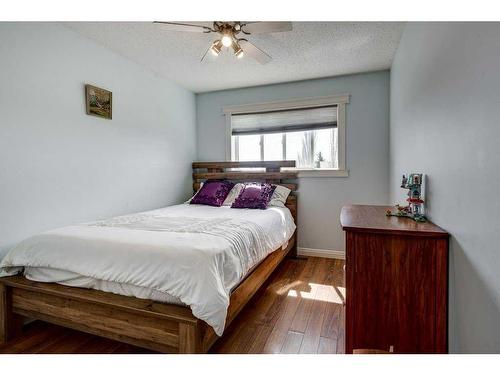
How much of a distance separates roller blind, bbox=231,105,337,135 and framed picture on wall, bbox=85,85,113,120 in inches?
68.8

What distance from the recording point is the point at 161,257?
1.40 metres

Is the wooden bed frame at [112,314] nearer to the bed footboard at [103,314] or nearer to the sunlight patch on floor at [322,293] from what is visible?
the bed footboard at [103,314]

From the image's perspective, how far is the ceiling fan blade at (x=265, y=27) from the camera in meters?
1.83

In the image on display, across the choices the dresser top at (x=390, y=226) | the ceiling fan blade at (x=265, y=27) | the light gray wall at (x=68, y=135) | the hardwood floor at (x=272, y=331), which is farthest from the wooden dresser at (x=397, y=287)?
the light gray wall at (x=68, y=135)

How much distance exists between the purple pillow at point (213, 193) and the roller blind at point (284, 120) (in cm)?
91

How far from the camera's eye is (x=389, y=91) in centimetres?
307

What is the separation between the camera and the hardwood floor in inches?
62.9

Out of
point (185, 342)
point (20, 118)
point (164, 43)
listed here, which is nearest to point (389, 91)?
point (164, 43)

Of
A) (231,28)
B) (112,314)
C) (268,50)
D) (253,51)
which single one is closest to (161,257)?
(112,314)

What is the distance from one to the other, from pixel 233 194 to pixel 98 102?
1.83 m

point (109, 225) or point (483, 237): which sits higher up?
point (483, 237)

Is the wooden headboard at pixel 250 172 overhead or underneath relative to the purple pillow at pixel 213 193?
overhead
